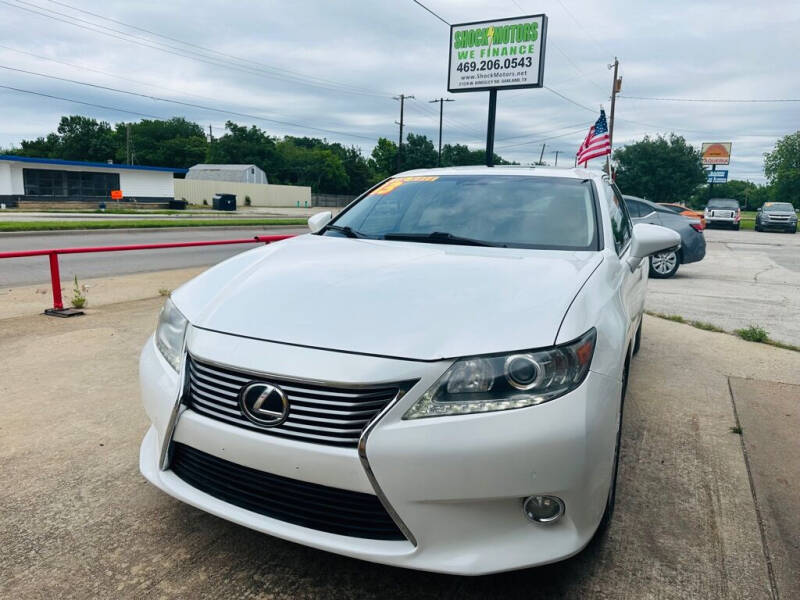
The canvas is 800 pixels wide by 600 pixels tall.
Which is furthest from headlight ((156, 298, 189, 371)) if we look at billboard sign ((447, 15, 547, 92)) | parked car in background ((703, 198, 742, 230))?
parked car in background ((703, 198, 742, 230))

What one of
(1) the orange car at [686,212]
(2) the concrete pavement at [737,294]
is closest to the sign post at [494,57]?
(1) the orange car at [686,212]

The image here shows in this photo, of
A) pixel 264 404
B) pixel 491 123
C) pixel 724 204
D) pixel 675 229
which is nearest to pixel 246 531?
pixel 264 404

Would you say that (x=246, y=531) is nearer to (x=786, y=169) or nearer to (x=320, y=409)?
(x=320, y=409)

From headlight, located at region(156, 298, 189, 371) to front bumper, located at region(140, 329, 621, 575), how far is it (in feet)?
1.32

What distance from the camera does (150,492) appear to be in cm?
281

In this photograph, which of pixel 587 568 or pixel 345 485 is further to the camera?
pixel 587 568

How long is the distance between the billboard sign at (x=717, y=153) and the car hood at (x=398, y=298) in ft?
287

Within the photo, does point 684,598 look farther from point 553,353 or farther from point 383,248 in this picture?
point 383,248

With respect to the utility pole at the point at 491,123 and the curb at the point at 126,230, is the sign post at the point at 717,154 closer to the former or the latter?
the utility pole at the point at 491,123

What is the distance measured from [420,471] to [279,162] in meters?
98.2

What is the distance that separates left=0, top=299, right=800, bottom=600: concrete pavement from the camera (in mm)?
2191

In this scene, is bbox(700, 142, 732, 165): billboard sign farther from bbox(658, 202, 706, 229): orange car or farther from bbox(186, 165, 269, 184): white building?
bbox(658, 202, 706, 229): orange car

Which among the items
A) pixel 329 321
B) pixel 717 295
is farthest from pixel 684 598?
pixel 717 295

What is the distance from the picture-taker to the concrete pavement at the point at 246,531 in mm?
2191
